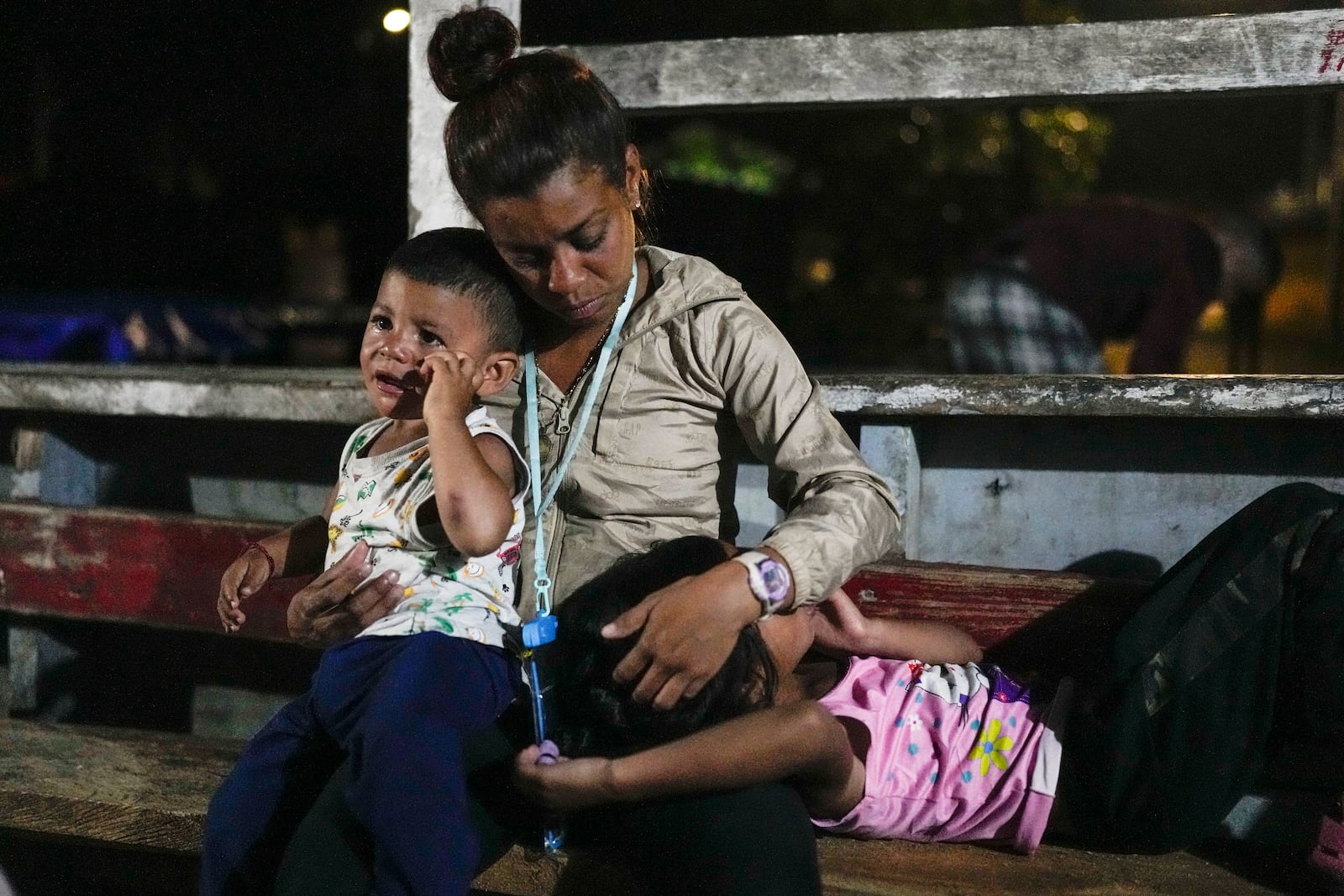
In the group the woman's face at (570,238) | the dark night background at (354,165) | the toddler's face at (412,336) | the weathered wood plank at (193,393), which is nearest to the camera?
the woman's face at (570,238)

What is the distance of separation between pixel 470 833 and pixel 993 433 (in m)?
1.34

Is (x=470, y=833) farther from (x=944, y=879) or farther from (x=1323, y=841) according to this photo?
(x=1323, y=841)

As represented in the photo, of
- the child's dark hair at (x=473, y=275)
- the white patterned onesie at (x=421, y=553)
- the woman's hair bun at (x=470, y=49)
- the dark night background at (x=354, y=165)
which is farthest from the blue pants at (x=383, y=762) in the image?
the dark night background at (x=354, y=165)

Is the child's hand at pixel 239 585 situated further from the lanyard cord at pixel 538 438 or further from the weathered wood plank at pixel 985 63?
the weathered wood plank at pixel 985 63

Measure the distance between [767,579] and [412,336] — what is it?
75 cm

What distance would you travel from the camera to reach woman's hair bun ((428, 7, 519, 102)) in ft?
6.33

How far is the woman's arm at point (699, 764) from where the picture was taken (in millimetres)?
1667

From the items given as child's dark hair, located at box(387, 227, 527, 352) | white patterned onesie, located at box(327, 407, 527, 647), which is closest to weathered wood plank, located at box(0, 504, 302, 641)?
white patterned onesie, located at box(327, 407, 527, 647)

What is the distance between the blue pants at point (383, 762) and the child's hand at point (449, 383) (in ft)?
1.18

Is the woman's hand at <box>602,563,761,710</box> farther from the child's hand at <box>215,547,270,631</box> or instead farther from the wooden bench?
the child's hand at <box>215,547,270,631</box>

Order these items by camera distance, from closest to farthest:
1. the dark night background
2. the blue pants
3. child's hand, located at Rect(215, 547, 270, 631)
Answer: the blue pants
child's hand, located at Rect(215, 547, 270, 631)
the dark night background

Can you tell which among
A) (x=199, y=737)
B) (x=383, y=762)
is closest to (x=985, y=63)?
(x=383, y=762)

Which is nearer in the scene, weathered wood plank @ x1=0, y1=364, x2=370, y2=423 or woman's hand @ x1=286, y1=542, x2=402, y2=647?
woman's hand @ x1=286, y1=542, x2=402, y2=647

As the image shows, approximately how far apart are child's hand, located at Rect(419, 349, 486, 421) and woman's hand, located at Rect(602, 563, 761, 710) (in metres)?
0.43
